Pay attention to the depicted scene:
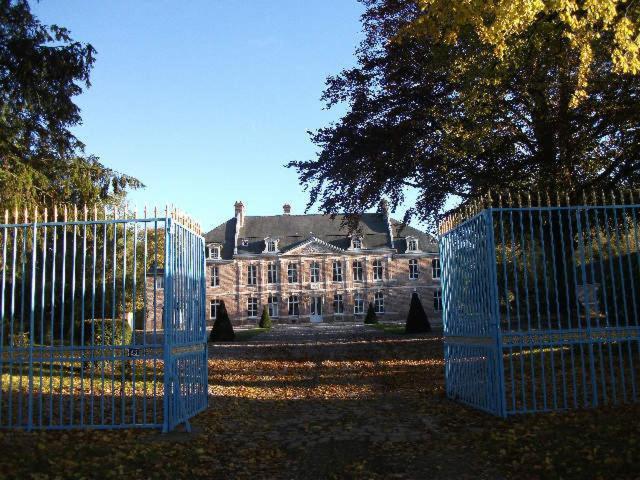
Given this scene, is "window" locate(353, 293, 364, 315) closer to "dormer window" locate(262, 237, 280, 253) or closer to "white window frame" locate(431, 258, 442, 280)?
"white window frame" locate(431, 258, 442, 280)

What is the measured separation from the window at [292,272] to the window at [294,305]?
4.23 ft

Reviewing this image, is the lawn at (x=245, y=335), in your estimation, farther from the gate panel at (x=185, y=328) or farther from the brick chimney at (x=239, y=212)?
the gate panel at (x=185, y=328)

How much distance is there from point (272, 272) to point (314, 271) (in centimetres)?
323

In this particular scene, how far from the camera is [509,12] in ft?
23.1

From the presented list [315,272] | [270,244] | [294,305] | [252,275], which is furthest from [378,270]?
[252,275]

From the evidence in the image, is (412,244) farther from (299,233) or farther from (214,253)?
(214,253)

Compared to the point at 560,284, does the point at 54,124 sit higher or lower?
higher

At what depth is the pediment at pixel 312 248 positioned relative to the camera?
44.7 meters

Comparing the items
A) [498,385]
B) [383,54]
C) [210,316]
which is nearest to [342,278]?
[210,316]

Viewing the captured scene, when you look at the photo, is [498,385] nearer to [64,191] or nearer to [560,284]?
[560,284]

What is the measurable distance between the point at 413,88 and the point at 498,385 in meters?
9.72

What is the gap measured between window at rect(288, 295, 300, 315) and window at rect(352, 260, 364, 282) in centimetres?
470

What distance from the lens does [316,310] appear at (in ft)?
147

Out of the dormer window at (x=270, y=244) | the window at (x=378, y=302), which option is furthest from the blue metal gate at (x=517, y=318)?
the dormer window at (x=270, y=244)
